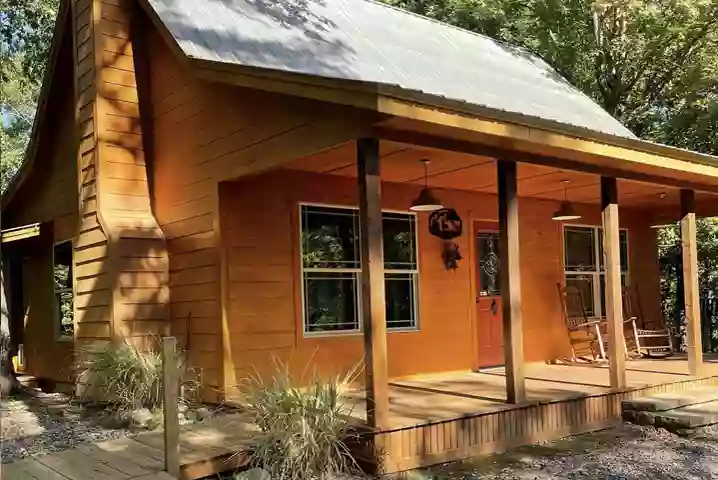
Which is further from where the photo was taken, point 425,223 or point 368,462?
point 425,223

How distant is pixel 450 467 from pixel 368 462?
2.29ft

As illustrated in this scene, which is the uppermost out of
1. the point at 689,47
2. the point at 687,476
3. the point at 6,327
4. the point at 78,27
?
the point at 689,47

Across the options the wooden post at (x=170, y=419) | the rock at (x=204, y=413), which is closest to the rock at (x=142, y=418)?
the rock at (x=204, y=413)

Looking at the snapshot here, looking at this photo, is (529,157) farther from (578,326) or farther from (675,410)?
(578,326)

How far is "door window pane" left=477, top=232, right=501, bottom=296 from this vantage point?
347 inches

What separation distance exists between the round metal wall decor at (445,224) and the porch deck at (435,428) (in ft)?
5.79

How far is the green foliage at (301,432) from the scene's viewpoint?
4.38 m

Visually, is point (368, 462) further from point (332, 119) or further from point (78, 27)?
point (78, 27)

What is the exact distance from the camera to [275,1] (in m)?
8.15

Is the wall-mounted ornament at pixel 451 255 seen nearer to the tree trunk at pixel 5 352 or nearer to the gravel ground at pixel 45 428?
the gravel ground at pixel 45 428

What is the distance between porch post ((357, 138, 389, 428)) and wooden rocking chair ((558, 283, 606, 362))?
4803 mm

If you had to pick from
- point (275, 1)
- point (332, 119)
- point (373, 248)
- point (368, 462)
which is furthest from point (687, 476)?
point (275, 1)

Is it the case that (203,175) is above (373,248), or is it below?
above

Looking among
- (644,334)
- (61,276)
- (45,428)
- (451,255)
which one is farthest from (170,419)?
(644,334)
